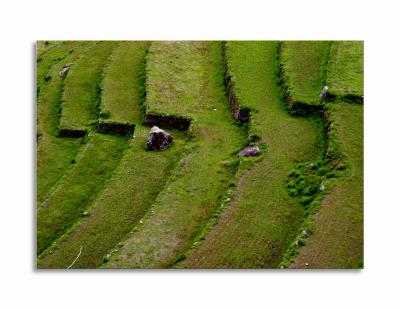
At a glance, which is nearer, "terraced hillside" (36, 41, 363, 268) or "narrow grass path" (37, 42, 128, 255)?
"terraced hillside" (36, 41, 363, 268)

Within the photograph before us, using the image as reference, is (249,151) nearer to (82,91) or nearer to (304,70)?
(304,70)

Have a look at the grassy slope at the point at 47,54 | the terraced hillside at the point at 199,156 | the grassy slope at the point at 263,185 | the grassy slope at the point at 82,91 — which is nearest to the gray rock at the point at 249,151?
the terraced hillside at the point at 199,156

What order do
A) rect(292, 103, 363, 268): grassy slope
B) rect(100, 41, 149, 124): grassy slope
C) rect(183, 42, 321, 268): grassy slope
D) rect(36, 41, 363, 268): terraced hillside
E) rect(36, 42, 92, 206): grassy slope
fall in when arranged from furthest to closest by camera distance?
rect(100, 41, 149, 124): grassy slope < rect(36, 42, 92, 206): grassy slope < rect(36, 41, 363, 268): terraced hillside < rect(183, 42, 321, 268): grassy slope < rect(292, 103, 363, 268): grassy slope

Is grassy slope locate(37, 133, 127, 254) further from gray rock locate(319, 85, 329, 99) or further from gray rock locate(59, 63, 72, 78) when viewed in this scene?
gray rock locate(319, 85, 329, 99)

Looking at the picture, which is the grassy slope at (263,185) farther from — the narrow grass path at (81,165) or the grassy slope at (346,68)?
the narrow grass path at (81,165)

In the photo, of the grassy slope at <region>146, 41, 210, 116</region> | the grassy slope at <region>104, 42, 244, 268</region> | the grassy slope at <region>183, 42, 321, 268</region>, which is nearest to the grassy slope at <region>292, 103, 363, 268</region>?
the grassy slope at <region>183, 42, 321, 268</region>

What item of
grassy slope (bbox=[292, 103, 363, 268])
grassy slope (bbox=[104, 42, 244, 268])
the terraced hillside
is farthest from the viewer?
grassy slope (bbox=[104, 42, 244, 268])
